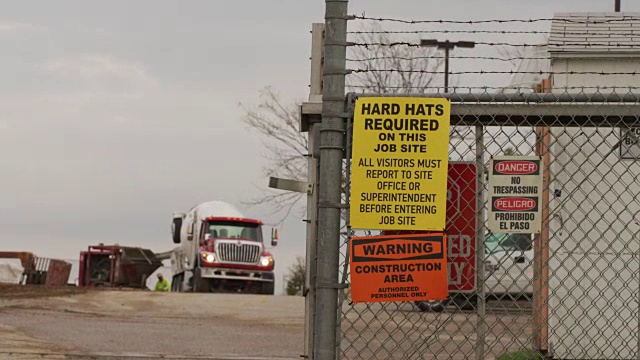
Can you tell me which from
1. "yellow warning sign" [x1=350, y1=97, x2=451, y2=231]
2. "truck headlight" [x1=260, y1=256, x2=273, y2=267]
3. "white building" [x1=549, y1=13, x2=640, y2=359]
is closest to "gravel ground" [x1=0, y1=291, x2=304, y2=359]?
"white building" [x1=549, y1=13, x2=640, y2=359]

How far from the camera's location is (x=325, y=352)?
235 inches

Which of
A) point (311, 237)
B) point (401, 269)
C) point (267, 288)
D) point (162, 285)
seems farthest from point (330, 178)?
point (162, 285)

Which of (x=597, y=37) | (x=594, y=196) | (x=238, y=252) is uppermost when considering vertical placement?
(x=597, y=37)

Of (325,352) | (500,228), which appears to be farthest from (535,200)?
(325,352)

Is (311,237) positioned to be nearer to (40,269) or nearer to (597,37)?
(597,37)

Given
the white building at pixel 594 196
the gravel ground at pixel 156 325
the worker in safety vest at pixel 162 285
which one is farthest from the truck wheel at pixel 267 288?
the white building at pixel 594 196

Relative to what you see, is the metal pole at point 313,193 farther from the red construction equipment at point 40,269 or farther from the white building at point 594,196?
the red construction equipment at point 40,269

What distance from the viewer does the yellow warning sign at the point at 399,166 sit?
5754 millimetres

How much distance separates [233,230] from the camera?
39375mm

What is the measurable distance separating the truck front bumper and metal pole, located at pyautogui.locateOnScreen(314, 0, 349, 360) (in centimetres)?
3258

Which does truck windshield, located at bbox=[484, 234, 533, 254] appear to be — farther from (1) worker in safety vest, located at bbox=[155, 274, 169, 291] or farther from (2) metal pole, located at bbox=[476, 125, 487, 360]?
(1) worker in safety vest, located at bbox=[155, 274, 169, 291]

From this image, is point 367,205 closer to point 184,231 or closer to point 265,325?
point 265,325

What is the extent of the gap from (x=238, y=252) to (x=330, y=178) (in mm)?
33145

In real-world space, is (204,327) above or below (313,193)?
below
